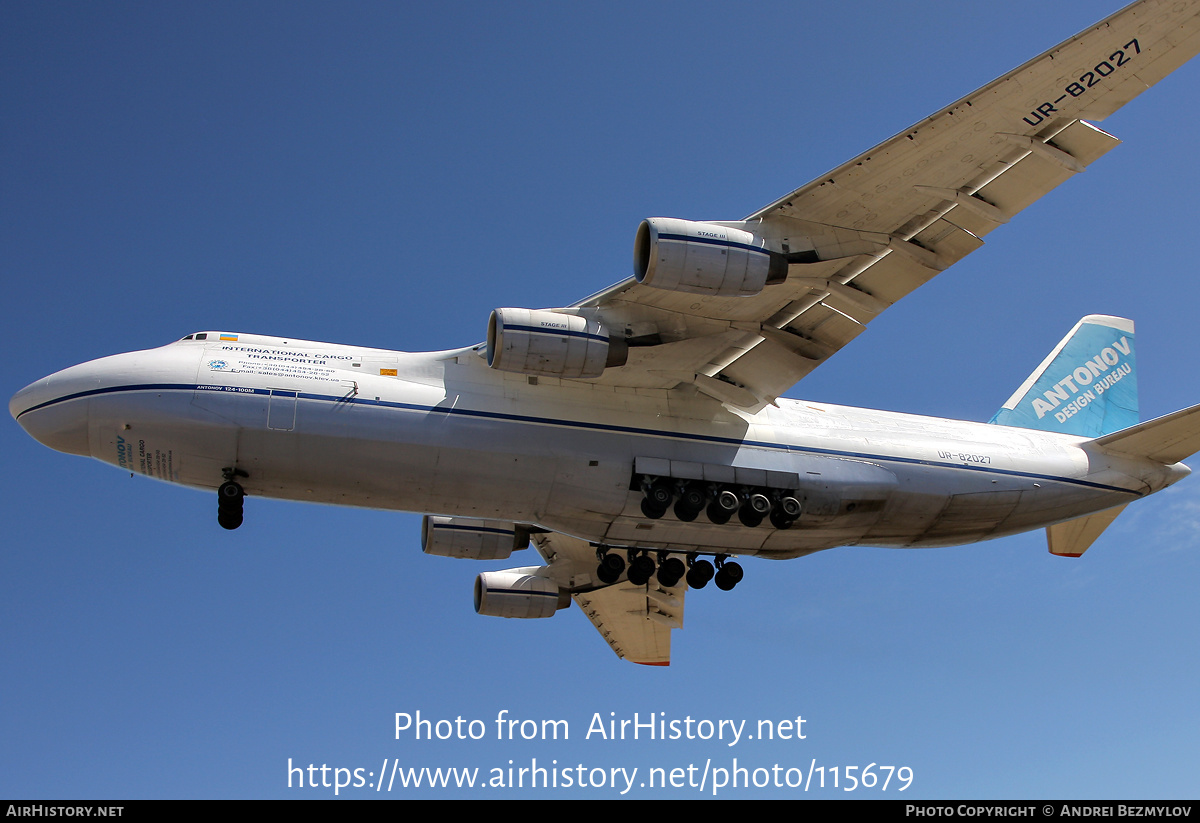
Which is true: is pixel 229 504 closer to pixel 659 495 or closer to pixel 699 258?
→ pixel 659 495

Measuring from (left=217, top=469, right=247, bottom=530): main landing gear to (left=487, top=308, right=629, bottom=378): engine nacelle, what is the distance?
3.06 meters

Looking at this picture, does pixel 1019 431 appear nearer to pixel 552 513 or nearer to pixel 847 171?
pixel 847 171

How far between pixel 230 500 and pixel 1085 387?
1256 centimetres

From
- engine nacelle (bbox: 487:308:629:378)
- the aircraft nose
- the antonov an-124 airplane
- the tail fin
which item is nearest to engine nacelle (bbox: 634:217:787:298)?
the antonov an-124 airplane

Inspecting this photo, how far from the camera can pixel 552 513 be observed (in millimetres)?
13492

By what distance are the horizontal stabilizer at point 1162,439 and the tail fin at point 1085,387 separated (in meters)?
1.00

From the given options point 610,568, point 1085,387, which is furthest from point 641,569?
point 1085,387

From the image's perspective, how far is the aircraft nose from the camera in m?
12.4

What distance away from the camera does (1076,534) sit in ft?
54.9

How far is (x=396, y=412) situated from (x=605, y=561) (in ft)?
11.7

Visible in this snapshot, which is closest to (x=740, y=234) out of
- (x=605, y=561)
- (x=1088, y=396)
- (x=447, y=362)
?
(x=447, y=362)

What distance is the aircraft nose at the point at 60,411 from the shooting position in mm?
12359

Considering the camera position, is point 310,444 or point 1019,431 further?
point 1019,431

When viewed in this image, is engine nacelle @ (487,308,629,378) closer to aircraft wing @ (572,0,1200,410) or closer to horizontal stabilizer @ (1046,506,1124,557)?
aircraft wing @ (572,0,1200,410)
